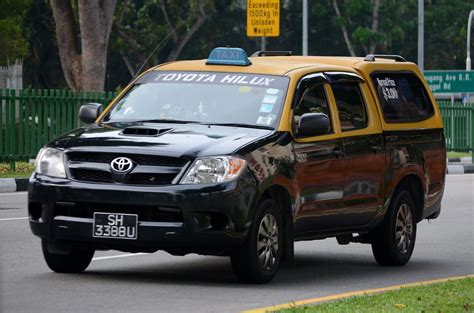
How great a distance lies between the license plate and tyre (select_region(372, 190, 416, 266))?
3181mm

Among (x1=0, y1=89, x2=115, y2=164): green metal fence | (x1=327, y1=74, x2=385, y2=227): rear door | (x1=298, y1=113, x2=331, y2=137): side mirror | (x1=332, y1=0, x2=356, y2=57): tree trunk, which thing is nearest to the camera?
(x1=298, y1=113, x2=331, y2=137): side mirror

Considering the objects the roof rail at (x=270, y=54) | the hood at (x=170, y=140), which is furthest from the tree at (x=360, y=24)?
the hood at (x=170, y=140)

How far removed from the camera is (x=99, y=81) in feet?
102

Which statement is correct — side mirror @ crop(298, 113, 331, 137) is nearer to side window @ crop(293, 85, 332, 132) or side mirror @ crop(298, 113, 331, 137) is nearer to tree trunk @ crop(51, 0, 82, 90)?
side window @ crop(293, 85, 332, 132)

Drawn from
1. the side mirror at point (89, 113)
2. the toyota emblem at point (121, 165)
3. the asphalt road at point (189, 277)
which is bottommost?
the asphalt road at point (189, 277)

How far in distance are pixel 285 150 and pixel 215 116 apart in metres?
0.72

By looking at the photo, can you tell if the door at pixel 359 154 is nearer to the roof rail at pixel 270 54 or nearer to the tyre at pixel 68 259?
the roof rail at pixel 270 54

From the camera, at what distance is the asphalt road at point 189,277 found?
369 inches

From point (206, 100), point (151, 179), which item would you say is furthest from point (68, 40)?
point (151, 179)

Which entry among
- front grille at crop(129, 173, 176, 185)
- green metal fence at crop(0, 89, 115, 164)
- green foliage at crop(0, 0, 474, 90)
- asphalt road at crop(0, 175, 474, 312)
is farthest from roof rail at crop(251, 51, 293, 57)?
green foliage at crop(0, 0, 474, 90)

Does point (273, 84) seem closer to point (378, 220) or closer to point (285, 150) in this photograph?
point (285, 150)

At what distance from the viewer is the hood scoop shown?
10.7 meters

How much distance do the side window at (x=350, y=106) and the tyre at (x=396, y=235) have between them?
874mm

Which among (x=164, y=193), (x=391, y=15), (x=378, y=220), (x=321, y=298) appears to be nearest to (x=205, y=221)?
(x=164, y=193)
